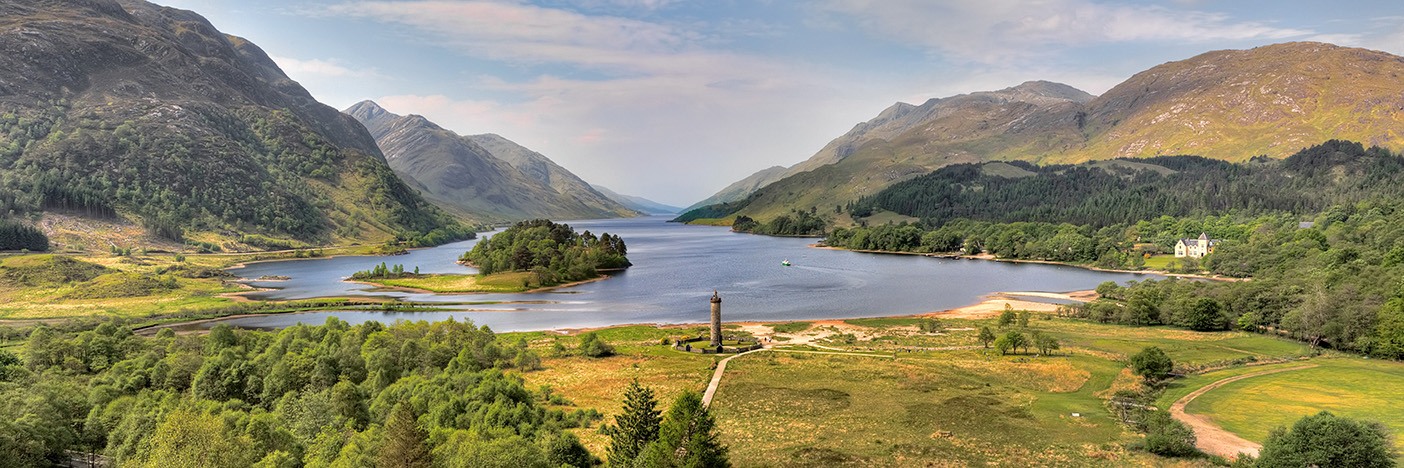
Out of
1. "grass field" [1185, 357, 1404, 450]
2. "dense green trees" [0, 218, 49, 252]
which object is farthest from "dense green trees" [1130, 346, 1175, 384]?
"dense green trees" [0, 218, 49, 252]

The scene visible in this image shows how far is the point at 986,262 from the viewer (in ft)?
641

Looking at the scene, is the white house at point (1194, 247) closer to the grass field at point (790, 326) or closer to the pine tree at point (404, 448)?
the grass field at point (790, 326)

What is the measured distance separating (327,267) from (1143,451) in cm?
19861

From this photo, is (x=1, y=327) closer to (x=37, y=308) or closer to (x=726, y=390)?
(x=37, y=308)

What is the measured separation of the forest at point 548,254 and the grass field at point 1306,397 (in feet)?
406

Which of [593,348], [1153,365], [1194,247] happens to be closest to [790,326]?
[593,348]

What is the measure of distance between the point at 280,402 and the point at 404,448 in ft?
71.7

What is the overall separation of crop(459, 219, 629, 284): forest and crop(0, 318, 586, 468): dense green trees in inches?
3453

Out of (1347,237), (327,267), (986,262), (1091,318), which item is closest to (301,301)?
(327,267)

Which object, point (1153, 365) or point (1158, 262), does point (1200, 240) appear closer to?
point (1158, 262)

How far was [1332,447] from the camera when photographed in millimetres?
31797

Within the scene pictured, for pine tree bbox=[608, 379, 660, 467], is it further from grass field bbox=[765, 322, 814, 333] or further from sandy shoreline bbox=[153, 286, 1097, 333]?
grass field bbox=[765, 322, 814, 333]

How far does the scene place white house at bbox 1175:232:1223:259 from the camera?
174 metres

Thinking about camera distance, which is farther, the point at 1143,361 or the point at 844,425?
the point at 1143,361
